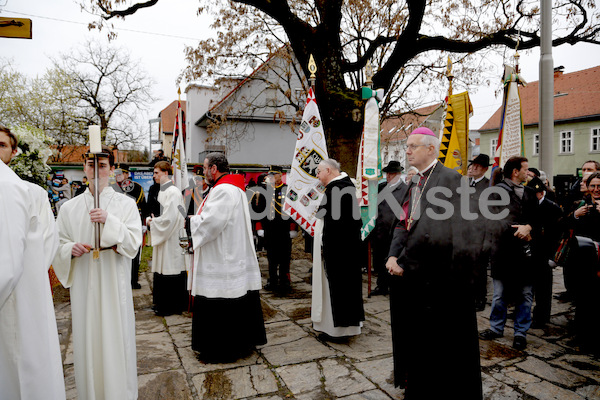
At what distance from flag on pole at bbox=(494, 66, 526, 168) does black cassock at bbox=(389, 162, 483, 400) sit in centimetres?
306

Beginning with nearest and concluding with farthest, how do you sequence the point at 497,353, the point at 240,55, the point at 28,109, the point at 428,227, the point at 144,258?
the point at 428,227 → the point at 497,353 → the point at 144,258 → the point at 240,55 → the point at 28,109

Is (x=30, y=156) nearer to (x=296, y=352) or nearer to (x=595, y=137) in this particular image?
(x=296, y=352)

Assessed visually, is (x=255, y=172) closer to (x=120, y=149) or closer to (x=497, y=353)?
(x=497, y=353)

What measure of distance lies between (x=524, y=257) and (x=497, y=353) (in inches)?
41.5

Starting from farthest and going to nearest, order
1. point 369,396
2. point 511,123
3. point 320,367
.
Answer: point 511,123 → point 320,367 → point 369,396

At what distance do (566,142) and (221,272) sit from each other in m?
35.3

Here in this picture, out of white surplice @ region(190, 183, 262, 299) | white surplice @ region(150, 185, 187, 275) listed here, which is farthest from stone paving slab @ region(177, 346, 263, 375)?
white surplice @ region(150, 185, 187, 275)

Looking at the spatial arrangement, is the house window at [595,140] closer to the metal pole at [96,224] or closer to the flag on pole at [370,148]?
the flag on pole at [370,148]

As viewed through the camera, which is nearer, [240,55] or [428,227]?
[428,227]

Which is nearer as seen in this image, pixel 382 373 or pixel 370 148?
pixel 382 373

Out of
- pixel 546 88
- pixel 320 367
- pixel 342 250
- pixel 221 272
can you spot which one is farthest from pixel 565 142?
pixel 221 272

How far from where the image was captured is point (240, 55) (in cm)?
1423

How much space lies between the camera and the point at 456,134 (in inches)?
194

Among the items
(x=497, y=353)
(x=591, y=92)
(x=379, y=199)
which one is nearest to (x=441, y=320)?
(x=497, y=353)
